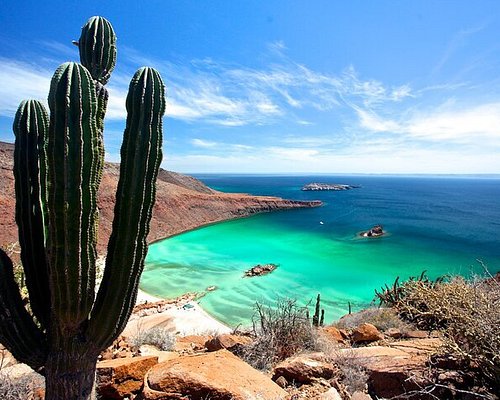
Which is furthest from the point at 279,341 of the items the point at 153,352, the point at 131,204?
the point at 131,204

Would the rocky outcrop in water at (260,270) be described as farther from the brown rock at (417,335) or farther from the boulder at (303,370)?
the boulder at (303,370)

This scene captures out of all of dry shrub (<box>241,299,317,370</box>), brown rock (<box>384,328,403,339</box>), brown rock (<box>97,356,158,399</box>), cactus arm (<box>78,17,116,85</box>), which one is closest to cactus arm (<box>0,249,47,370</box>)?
brown rock (<box>97,356,158,399</box>)

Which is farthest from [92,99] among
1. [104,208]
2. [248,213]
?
[248,213]

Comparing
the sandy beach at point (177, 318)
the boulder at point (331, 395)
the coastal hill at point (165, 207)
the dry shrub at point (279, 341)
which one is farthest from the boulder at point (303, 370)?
the coastal hill at point (165, 207)

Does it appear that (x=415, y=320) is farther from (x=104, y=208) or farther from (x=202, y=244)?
(x=104, y=208)

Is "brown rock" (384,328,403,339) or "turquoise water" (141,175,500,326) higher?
"brown rock" (384,328,403,339)

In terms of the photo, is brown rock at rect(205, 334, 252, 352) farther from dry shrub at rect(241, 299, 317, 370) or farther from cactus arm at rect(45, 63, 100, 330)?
cactus arm at rect(45, 63, 100, 330)

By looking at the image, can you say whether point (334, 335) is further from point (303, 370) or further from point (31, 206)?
point (31, 206)
